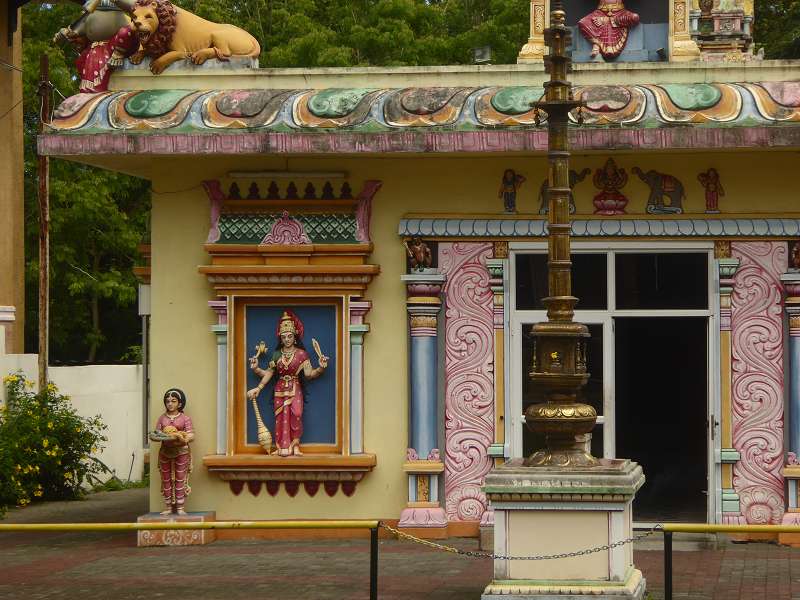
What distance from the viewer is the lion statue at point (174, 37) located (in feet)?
51.8

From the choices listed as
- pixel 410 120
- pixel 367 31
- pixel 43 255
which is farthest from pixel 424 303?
pixel 367 31

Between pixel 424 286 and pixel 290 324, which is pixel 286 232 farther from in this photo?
pixel 424 286

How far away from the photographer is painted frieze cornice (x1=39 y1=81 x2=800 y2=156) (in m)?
14.5

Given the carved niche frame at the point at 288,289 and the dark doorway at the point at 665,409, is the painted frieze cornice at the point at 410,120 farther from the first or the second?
the dark doorway at the point at 665,409

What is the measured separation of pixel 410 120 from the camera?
587 inches

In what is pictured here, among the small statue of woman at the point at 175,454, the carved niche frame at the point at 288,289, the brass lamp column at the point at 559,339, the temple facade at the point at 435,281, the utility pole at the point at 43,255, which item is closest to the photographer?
the brass lamp column at the point at 559,339

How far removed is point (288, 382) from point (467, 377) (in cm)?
165

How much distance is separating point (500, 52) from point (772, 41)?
581cm

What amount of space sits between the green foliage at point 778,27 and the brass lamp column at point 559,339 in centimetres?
2095

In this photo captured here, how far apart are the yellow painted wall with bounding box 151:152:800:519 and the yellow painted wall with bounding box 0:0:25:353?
8.95 metres

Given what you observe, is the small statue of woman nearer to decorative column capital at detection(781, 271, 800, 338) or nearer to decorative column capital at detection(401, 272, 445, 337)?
decorative column capital at detection(401, 272, 445, 337)

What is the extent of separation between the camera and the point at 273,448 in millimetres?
15578

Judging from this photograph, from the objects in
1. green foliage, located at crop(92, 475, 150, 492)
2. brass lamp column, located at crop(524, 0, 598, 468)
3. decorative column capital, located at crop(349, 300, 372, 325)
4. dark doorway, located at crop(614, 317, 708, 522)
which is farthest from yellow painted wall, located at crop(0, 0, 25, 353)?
brass lamp column, located at crop(524, 0, 598, 468)

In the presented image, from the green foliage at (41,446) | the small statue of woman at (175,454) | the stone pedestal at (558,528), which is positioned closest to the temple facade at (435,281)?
the small statue of woman at (175,454)
